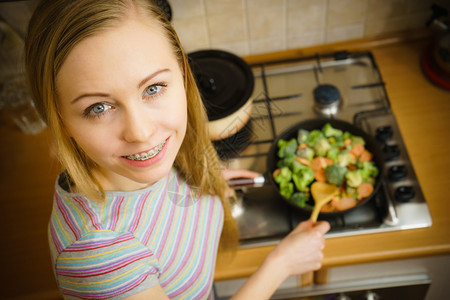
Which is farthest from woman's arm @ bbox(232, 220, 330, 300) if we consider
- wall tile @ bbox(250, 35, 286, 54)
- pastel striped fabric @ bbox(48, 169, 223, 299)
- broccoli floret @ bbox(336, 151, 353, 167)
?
wall tile @ bbox(250, 35, 286, 54)

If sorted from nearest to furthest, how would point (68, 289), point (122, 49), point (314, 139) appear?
point (122, 49)
point (68, 289)
point (314, 139)

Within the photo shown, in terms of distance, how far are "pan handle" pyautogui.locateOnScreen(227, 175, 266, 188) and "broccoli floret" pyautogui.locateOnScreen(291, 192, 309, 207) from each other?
90 millimetres

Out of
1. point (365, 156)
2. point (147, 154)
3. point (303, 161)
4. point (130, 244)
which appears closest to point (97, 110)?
point (147, 154)

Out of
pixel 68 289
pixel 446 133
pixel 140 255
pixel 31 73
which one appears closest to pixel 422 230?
pixel 446 133

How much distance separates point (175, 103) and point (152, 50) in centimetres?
9

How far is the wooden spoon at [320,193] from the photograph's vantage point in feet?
3.04

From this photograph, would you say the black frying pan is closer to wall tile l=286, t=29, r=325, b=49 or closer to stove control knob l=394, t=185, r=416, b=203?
stove control knob l=394, t=185, r=416, b=203

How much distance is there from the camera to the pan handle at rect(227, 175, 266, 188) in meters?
0.99

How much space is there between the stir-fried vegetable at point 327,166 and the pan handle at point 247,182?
0.05 meters

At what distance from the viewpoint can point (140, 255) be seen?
68 centimetres

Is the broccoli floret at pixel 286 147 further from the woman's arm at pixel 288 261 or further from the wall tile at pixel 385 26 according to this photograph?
the wall tile at pixel 385 26

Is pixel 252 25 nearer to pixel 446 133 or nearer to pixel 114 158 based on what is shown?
pixel 446 133

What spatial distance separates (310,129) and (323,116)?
12 cm

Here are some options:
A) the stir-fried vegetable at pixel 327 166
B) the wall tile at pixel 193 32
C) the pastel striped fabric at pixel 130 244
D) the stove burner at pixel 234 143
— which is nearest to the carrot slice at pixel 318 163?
the stir-fried vegetable at pixel 327 166
